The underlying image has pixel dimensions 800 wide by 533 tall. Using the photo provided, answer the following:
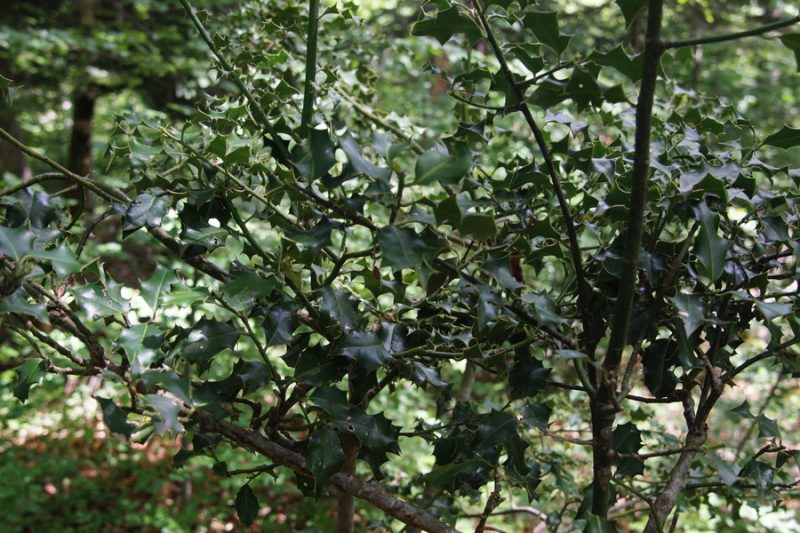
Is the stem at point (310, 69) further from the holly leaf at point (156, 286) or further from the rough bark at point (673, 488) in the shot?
the rough bark at point (673, 488)

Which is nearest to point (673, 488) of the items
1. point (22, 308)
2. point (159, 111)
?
point (22, 308)

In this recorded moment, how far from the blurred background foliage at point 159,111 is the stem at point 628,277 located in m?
1.50

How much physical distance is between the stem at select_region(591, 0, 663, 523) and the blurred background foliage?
150 centimetres

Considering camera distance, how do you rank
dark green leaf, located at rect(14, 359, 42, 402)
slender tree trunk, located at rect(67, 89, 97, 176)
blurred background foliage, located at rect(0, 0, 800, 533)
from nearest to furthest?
dark green leaf, located at rect(14, 359, 42, 402) → blurred background foliage, located at rect(0, 0, 800, 533) → slender tree trunk, located at rect(67, 89, 97, 176)

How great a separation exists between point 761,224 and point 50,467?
150 inches

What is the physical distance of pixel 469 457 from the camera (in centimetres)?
85

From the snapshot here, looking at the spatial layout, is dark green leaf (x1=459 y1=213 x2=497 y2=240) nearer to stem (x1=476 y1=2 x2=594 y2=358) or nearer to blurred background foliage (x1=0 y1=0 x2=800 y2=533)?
stem (x1=476 y1=2 x2=594 y2=358)

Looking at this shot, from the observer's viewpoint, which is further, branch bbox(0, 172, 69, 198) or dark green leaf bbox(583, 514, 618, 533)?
branch bbox(0, 172, 69, 198)

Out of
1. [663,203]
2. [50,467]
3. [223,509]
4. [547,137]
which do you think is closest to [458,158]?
[663,203]

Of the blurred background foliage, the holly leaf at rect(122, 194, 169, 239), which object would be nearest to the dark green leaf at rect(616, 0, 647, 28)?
the holly leaf at rect(122, 194, 169, 239)

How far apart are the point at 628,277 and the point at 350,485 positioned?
1.45 feet

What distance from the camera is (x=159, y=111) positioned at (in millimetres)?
4117

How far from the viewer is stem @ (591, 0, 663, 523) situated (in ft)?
2.01

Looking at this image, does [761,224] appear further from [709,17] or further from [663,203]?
[709,17]
